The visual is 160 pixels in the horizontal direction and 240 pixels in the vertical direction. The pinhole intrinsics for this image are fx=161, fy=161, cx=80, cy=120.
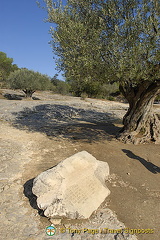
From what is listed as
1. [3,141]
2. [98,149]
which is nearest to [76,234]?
[98,149]

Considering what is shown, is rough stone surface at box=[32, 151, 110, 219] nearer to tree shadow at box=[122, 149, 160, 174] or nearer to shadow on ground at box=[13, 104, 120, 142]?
tree shadow at box=[122, 149, 160, 174]

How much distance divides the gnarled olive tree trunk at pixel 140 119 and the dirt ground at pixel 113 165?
787 mm

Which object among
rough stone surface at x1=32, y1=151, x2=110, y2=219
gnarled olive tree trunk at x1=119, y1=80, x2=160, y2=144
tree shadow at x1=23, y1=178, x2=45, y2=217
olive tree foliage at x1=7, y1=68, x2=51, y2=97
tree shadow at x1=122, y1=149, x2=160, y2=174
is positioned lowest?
tree shadow at x1=23, y1=178, x2=45, y2=217

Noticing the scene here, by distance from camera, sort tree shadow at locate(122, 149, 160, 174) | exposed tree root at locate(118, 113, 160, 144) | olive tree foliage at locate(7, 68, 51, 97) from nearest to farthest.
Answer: tree shadow at locate(122, 149, 160, 174) < exposed tree root at locate(118, 113, 160, 144) < olive tree foliage at locate(7, 68, 51, 97)

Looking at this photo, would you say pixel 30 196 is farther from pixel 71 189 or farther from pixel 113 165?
pixel 113 165

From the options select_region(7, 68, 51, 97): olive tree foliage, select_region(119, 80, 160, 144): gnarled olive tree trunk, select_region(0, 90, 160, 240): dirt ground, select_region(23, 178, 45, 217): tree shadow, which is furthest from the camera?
select_region(7, 68, 51, 97): olive tree foliage

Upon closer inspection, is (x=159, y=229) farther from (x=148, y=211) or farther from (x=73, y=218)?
(x=73, y=218)

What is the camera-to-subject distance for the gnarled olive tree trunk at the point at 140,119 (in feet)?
33.5

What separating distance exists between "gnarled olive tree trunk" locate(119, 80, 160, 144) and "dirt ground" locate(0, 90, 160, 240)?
79cm

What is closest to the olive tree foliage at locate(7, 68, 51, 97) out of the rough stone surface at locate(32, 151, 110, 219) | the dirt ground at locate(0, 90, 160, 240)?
the dirt ground at locate(0, 90, 160, 240)

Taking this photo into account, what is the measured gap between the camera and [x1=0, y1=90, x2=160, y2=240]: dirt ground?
4559 mm

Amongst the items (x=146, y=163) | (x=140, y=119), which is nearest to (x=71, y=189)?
(x=146, y=163)

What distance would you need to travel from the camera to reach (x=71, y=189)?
15.2 ft

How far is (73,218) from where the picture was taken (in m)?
4.10
